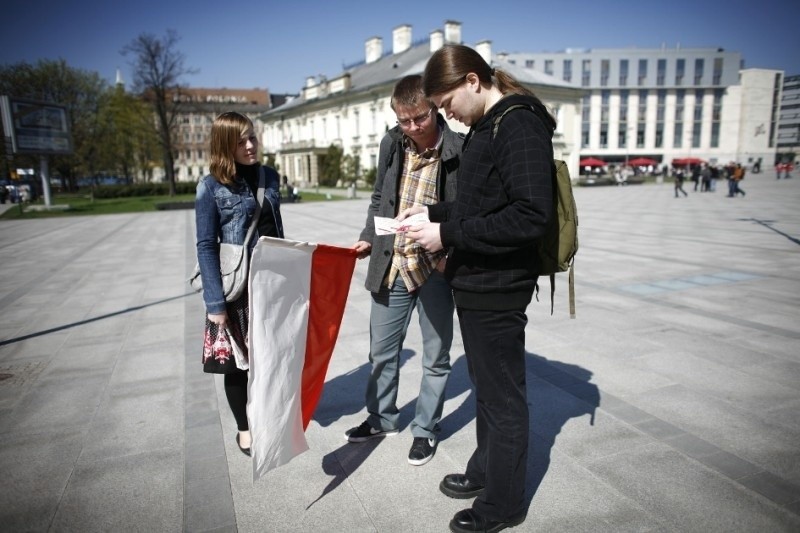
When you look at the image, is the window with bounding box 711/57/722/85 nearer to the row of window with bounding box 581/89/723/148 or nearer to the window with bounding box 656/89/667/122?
the row of window with bounding box 581/89/723/148

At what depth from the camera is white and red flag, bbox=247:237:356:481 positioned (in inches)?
99.4

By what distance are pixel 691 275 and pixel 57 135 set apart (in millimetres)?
29046

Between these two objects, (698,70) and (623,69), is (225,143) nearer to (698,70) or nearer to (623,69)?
(623,69)

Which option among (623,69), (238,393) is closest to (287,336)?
(238,393)

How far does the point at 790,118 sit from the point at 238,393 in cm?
12413

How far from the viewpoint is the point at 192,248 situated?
1276 cm

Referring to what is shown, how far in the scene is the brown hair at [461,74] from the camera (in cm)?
213

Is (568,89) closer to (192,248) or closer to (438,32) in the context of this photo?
(438,32)

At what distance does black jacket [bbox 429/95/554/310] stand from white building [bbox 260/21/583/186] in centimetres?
4541

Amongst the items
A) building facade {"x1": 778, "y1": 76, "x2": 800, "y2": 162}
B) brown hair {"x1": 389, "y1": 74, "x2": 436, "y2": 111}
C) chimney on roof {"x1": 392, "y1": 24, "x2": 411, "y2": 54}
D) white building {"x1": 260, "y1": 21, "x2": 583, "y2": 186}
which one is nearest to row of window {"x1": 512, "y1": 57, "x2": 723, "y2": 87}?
building facade {"x1": 778, "y1": 76, "x2": 800, "y2": 162}

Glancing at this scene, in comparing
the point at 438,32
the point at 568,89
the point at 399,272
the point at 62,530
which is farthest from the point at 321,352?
the point at 568,89

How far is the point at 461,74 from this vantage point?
2146 millimetres

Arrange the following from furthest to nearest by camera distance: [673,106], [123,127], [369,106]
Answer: [673,106], [369,106], [123,127]

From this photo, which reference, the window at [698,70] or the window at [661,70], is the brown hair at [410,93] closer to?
the window at [661,70]
